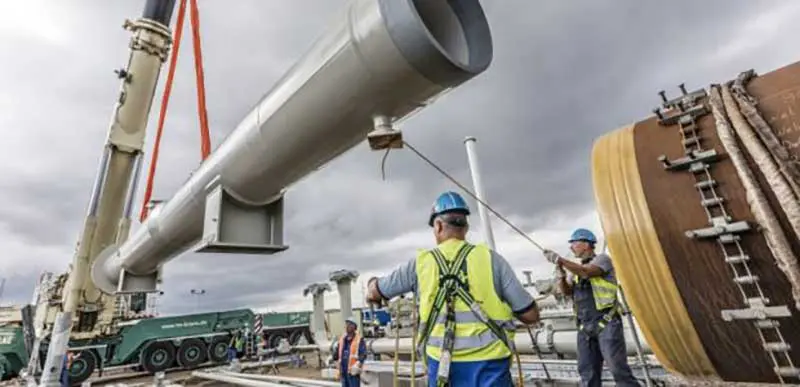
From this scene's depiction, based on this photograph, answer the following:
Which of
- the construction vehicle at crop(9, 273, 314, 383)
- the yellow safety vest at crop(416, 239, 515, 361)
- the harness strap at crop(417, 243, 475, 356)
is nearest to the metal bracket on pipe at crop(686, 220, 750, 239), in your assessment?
the yellow safety vest at crop(416, 239, 515, 361)

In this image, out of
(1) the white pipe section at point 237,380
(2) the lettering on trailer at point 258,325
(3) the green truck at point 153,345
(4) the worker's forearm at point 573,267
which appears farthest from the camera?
(2) the lettering on trailer at point 258,325

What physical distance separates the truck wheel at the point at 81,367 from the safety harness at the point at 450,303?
14.7 meters

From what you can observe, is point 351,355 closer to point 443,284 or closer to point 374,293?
point 374,293

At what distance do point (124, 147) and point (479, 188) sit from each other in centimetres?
613

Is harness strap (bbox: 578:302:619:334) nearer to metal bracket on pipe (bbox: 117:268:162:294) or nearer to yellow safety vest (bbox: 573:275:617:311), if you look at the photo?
yellow safety vest (bbox: 573:275:617:311)

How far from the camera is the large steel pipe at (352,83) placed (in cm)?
152

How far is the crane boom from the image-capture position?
710 centimetres

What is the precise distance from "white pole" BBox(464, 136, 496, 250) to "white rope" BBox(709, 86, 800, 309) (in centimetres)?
406

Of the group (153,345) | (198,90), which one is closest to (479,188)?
(198,90)

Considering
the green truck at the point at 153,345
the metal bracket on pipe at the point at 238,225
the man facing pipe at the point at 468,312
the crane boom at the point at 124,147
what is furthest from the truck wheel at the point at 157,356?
the man facing pipe at the point at 468,312

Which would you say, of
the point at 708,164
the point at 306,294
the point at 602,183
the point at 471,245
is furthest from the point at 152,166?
the point at 708,164

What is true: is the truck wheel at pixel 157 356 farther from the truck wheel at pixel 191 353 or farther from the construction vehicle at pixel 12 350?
the construction vehicle at pixel 12 350

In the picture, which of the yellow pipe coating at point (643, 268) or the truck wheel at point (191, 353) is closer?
the yellow pipe coating at point (643, 268)

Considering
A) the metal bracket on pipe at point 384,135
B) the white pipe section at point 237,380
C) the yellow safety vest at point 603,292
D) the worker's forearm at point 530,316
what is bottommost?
the white pipe section at point 237,380
